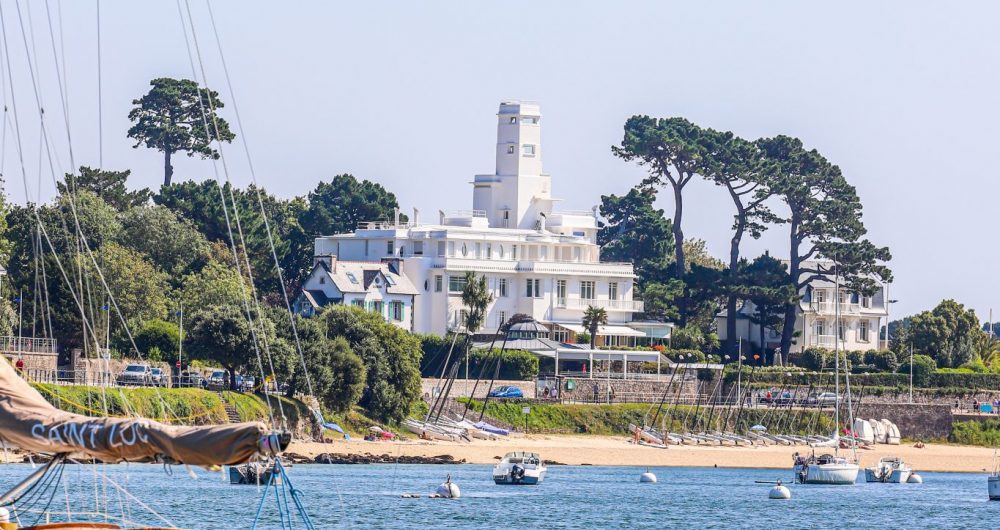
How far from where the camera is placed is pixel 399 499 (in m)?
76.1

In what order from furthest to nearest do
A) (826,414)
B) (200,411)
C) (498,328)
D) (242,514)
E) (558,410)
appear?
(498,328)
(826,414)
(558,410)
(200,411)
(242,514)

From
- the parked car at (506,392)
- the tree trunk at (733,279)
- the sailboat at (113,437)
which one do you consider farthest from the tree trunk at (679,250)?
the sailboat at (113,437)

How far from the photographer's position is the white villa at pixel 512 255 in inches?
5797

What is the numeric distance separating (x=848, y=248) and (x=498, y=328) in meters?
29.4

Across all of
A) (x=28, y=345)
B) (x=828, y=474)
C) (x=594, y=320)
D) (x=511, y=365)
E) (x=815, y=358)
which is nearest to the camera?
(x=28, y=345)

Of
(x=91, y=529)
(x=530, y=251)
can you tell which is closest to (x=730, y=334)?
(x=530, y=251)

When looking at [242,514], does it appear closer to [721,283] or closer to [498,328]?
[498,328]

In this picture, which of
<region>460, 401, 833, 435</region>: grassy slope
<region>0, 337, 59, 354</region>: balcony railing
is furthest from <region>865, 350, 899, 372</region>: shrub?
<region>0, 337, 59, 354</region>: balcony railing

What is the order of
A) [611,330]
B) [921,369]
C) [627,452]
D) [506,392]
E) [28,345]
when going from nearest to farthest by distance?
[28,345] < [627,452] < [506,392] < [921,369] < [611,330]

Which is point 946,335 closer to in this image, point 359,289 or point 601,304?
point 601,304

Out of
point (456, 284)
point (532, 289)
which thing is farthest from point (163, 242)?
point (532, 289)

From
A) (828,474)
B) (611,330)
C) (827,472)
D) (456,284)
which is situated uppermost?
(456,284)

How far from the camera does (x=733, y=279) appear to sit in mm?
153625

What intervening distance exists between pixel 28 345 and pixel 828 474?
135 ft
